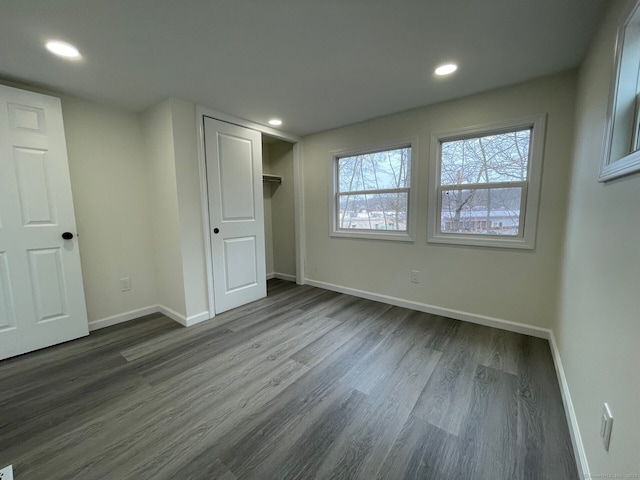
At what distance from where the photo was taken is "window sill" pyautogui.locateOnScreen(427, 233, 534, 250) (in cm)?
229

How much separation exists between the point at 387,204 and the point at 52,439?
129 inches

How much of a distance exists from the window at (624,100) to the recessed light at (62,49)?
298cm

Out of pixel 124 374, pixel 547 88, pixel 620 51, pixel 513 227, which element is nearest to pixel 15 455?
pixel 124 374

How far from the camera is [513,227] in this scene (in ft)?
7.74

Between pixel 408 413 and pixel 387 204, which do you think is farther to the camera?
pixel 387 204

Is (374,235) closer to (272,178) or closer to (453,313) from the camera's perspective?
(453,313)

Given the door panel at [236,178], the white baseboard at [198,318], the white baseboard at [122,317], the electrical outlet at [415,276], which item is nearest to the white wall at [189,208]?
the white baseboard at [198,318]

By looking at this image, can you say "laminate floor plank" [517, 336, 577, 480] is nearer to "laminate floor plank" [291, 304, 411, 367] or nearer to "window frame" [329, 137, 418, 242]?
"laminate floor plank" [291, 304, 411, 367]

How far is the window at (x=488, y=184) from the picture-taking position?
2.23m

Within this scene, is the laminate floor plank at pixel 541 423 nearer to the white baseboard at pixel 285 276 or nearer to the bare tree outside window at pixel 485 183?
the bare tree outside window at pixel 485 183

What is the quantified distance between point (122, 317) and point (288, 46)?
311 cm

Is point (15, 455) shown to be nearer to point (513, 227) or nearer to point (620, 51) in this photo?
point (620, 51)

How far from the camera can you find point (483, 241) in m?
2.46

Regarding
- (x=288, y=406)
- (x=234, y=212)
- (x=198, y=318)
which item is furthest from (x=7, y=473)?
(x=234, y=212)
